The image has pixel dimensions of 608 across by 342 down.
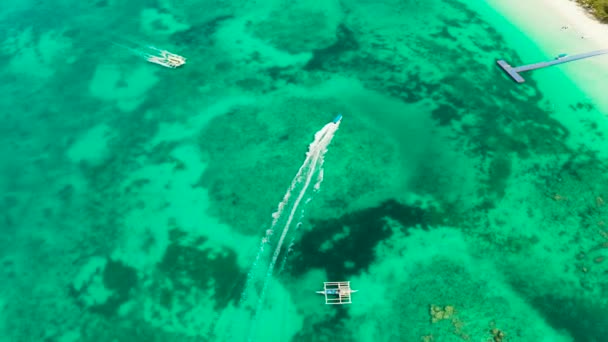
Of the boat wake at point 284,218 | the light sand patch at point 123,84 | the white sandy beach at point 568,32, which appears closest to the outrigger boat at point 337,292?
the boat wake at point 284,218

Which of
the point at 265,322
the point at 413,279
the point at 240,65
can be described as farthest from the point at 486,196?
the point at 240,65

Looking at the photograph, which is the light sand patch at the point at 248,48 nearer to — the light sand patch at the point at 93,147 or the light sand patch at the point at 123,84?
the light sand patch at the point at 123,84

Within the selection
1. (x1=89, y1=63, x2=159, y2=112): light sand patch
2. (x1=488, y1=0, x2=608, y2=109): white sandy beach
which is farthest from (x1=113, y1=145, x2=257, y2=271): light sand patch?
(x1=488, y1=0, x2=608, y2=109): white sandy beach

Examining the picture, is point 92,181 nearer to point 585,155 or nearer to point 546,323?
point 546,323

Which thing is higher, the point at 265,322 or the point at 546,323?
the point at 546,323

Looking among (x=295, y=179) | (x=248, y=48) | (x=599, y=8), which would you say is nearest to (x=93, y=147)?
(x=295, y=179)

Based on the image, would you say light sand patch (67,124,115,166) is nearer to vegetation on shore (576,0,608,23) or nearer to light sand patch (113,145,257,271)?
light sand patch (113,145,257,271)
